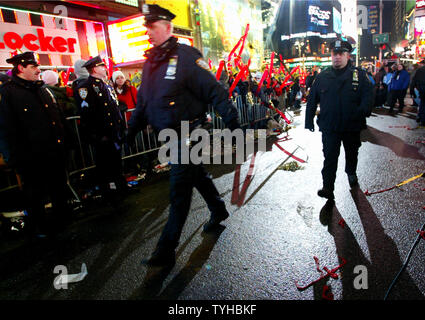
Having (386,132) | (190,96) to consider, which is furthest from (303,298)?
(386,132)

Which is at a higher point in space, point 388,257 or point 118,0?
point 118,0

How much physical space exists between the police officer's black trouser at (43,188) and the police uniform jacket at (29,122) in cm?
9

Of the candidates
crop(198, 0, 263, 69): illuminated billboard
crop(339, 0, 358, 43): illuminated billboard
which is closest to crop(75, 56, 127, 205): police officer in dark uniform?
crop(198, 0, 263, 69): illuminated billboard

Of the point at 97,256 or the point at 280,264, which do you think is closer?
the point at 280,264

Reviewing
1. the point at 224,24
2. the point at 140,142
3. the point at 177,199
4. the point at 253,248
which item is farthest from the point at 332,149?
the point at 224,24

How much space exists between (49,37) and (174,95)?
8.77m

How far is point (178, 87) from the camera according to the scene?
2.66 m

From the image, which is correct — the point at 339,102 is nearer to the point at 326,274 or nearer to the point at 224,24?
the point at 326,274

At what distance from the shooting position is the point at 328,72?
415 cm

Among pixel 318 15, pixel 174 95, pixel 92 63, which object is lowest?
pixel 174 95

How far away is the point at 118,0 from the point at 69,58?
10.6 ft

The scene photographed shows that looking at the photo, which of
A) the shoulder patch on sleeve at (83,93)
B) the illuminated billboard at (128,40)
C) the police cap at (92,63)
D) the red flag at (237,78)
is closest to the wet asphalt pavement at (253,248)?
the shoulder patch on sleeve at (83,93)

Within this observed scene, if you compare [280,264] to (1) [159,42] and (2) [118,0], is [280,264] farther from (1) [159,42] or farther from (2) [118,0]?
(2) [118,0]

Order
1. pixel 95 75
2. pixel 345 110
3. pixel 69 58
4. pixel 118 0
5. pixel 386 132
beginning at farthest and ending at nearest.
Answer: pixel 118 0, pixel 69 58, pixel 386 132, pixel 95 75, pixel 345 110
